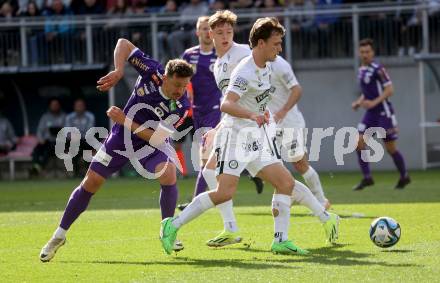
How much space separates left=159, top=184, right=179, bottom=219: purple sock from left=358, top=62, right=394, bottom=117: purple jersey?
8216mm

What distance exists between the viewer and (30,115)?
24.8 m

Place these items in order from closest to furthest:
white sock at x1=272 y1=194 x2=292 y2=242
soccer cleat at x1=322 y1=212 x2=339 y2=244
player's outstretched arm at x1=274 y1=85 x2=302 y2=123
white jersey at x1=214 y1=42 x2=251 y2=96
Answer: white sock at x1=272 y1=194 x2=292 y2=242
soccer cleat at x1=322 y1=212 x2=339 y2=244
white jersey at x1=214 y1=42 x2=251 y2=96
player's outstretched arm at x1=274 y1=85 x2=302 y2=123

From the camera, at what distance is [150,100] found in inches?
376

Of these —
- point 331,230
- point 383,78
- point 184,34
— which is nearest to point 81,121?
point 184,34

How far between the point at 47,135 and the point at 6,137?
108cm

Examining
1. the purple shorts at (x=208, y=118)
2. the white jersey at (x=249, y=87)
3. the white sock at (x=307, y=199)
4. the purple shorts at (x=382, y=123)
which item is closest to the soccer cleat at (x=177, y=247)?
the white jersey at (x=249, y=87)

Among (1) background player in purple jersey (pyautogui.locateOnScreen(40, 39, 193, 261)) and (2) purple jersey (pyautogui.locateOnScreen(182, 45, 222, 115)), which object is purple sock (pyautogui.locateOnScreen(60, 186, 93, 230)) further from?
(2) purple jersey (pyautogui.locateOnScreen(182, 45, 222, 115))

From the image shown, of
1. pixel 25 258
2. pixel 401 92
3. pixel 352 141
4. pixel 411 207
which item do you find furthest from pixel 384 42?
pixel 25 258

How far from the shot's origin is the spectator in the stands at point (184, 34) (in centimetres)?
2261

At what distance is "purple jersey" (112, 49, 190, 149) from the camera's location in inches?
374

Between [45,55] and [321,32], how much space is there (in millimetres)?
6210

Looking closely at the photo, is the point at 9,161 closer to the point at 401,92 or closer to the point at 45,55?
the point at 45,55

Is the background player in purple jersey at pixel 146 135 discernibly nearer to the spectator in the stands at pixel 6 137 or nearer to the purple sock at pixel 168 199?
the purple sock at pixel 168 199

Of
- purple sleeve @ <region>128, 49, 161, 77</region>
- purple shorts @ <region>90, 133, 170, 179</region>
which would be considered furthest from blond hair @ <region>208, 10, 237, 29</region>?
purple shorts @ <region>90, 133, 170, 179</region>
